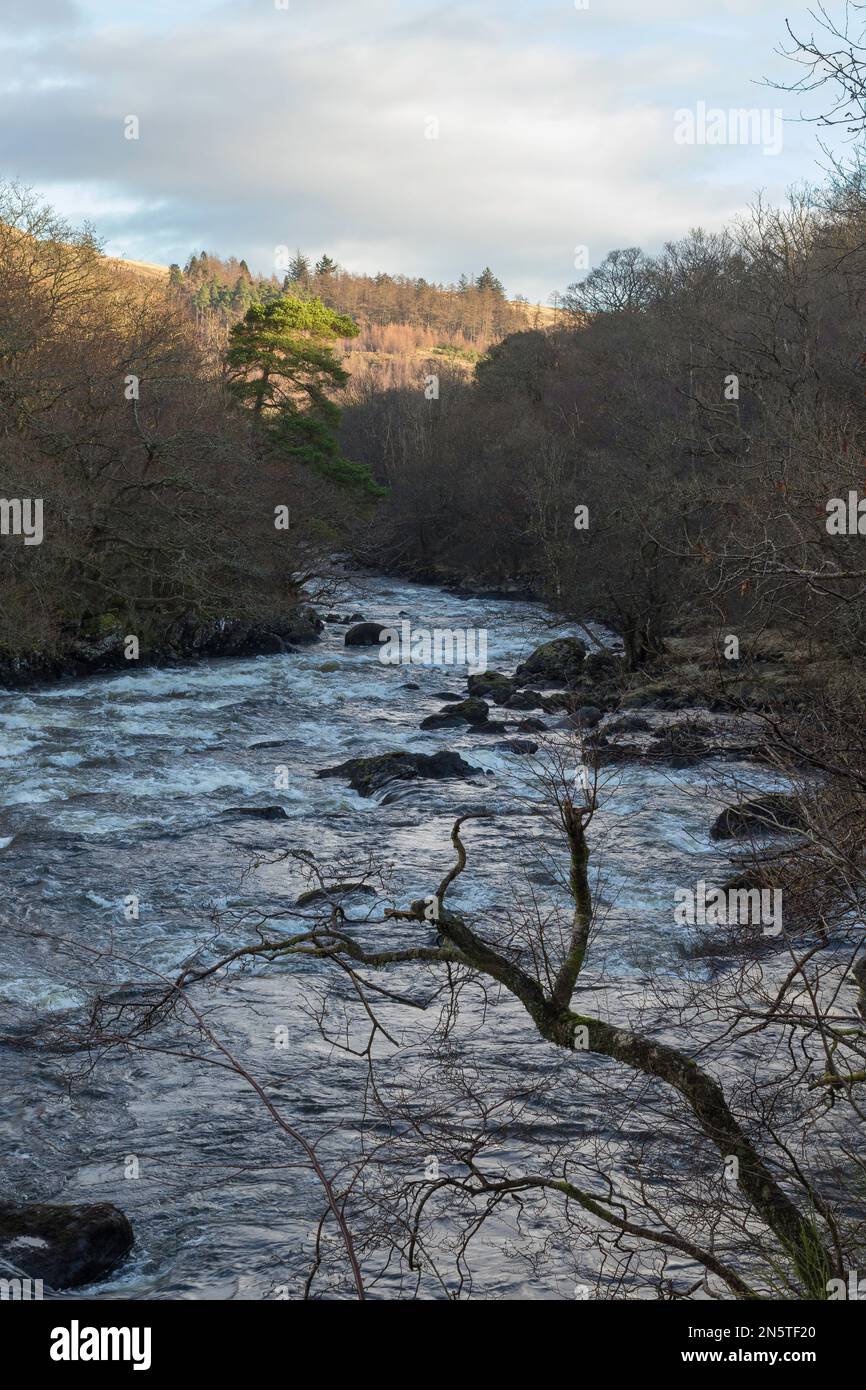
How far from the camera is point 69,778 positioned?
18594 mm

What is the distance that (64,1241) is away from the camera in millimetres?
6617

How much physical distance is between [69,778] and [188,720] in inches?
198

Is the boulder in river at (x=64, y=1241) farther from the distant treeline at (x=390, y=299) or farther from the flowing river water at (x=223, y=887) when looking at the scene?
the distant treeline at (x=390, y=299)

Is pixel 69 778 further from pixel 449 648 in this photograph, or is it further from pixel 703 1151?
pixel 449 648

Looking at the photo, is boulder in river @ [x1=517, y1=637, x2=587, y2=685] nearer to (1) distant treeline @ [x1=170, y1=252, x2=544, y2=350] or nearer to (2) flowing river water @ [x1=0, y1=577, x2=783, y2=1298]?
(2) flowing river water @ [x1=0, y1=577, x2=783, y2=1298]

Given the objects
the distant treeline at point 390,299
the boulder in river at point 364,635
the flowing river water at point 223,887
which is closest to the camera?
the flowing river water at point 223,887

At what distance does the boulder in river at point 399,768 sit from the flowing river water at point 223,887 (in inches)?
13.1

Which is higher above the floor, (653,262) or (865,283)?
(653,262)

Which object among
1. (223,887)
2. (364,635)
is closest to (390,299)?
(364,635)

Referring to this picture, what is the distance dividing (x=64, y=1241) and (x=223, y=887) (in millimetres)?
7072

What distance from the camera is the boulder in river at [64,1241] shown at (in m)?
6.45

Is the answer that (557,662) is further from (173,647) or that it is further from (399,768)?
(399,768)

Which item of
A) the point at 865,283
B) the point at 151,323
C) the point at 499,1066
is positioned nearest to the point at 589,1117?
the point at 499,1066

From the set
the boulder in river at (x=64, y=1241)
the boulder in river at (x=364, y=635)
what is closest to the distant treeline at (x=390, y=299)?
the boulder in river at (x=364, y=635)
